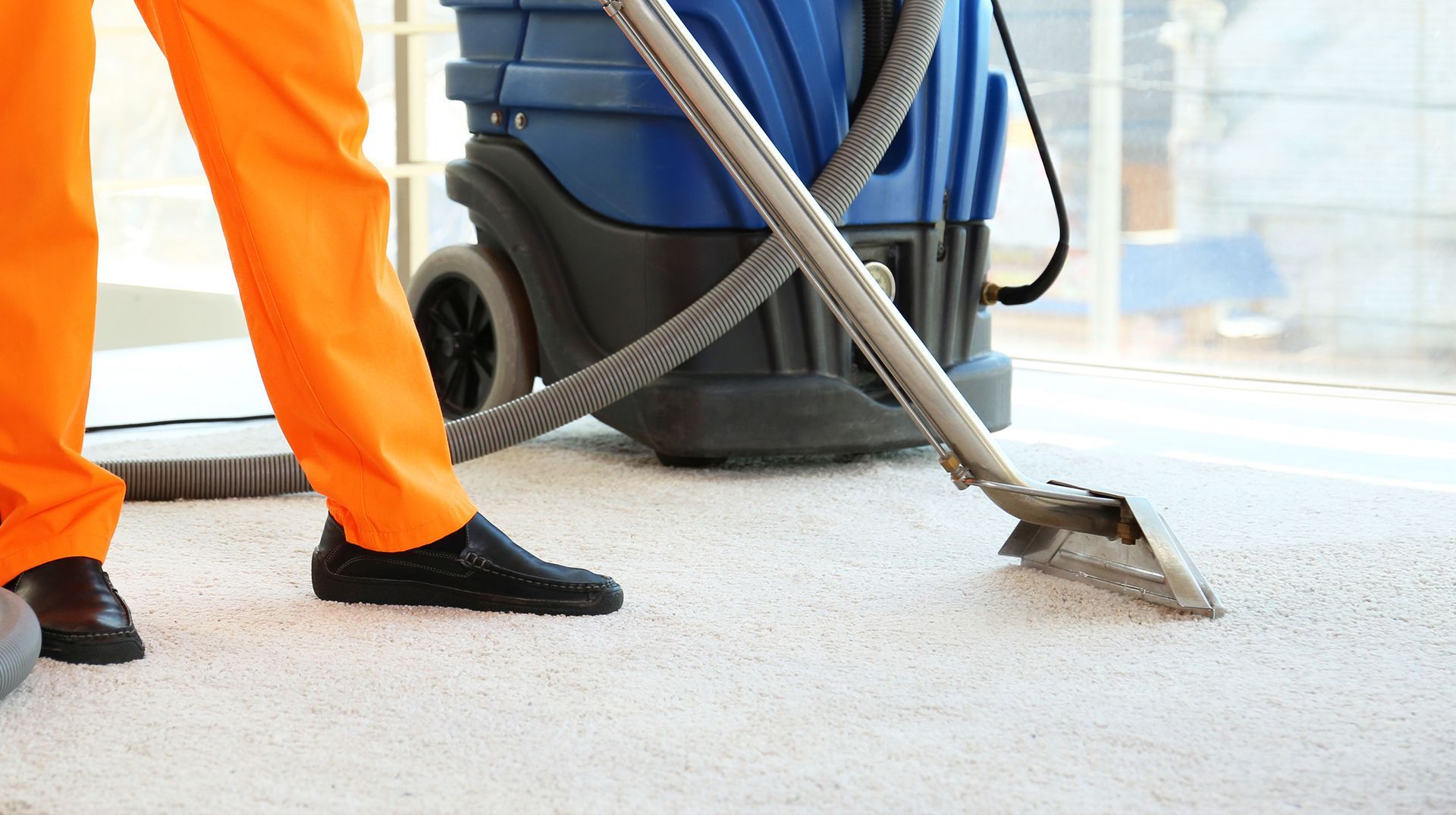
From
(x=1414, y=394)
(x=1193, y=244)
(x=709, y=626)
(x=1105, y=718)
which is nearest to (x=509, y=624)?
(x=709, y=626)

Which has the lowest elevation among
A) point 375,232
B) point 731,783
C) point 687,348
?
point 731,783

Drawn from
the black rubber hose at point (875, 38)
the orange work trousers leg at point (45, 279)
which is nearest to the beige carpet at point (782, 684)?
the orange work trousers leg at point (45, 279)

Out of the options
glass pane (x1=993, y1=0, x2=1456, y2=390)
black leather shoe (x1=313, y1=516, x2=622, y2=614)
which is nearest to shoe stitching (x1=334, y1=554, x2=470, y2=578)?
black leather shoe (x1=313, y1=516, x2=622, y2=614)

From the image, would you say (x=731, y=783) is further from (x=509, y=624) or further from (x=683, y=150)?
(x=683, y=150)

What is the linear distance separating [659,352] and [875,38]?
0.45 m

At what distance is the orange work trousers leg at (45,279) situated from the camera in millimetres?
982

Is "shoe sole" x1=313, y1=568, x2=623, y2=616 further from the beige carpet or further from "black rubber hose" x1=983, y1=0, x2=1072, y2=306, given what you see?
"black rubber hose" x1=983, y1=0, x2=1072, y2=306

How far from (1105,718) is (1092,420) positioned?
1.24 m

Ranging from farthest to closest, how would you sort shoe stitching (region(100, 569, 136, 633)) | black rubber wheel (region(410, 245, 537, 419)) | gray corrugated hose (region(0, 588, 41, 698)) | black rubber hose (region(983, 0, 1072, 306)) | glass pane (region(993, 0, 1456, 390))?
glass pane (region(993, 0, 1456, 390))
black rubber wheel (region(410, 245, 537, 419))
black rubber hose (region(983, 0, 1072, 306))
shoe stitching (region(100, 569, 136, 633))
gray corrugated hose (region(0, 588, 41, 698))

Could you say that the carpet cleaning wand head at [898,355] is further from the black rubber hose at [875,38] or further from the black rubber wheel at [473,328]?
the black rubber wheel at [473,328]

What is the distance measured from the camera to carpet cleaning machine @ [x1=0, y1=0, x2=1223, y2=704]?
1.57 m

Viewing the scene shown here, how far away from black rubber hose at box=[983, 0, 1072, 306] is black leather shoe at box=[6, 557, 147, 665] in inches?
42.6

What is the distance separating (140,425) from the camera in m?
1.98

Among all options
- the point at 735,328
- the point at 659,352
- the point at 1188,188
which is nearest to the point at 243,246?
the point at 659,352
